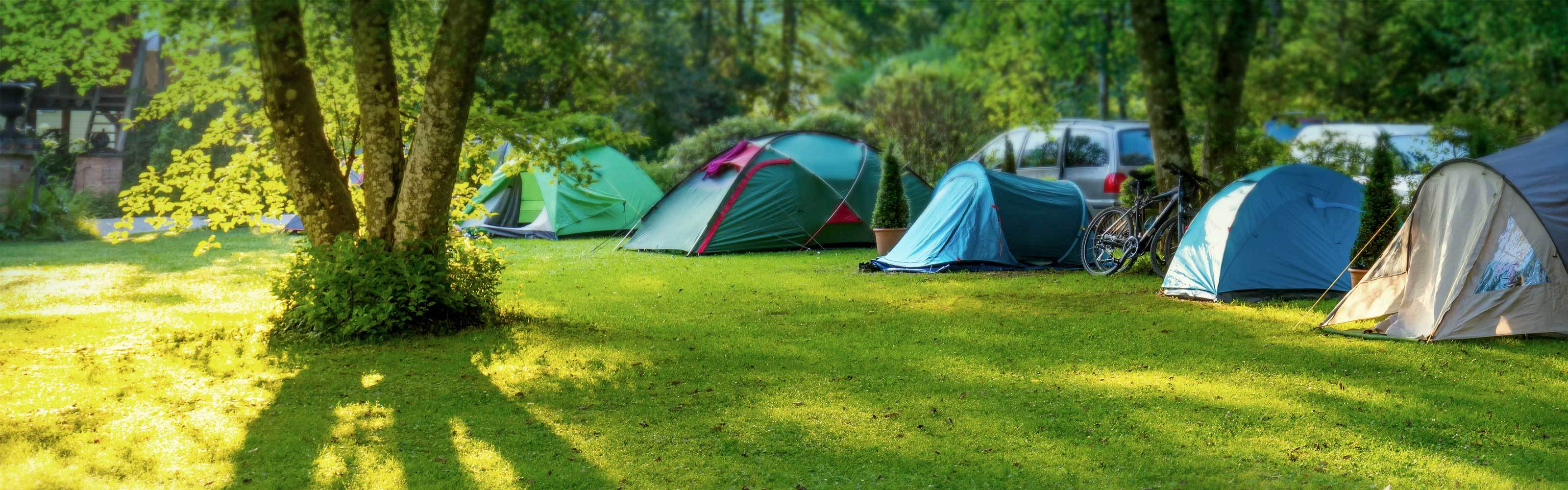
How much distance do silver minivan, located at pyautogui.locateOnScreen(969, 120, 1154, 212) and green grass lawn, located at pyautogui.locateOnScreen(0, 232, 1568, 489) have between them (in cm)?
499

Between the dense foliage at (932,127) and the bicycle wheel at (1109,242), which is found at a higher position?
the dense foliage at (932,127)

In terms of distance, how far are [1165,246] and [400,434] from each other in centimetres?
723

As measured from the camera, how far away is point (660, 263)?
463 inches

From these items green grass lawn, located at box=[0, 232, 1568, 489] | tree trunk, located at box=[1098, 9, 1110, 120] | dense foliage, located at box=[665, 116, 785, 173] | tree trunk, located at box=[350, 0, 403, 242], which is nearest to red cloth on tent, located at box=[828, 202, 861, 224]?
green grass lawn, located at box=[0, 232, 1568, 489]

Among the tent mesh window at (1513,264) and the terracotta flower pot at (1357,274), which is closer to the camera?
the tent mesh window at (1513,264)

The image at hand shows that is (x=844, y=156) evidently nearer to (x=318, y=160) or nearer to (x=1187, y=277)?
(x=1187, y=277)

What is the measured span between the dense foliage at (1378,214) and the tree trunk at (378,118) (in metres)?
6.20

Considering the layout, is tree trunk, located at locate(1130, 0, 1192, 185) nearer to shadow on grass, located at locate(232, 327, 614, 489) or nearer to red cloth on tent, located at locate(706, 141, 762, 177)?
red cloth on tent, located at locate(706, 141, 762, 177)

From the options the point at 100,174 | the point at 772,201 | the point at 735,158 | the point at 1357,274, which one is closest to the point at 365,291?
the point at 1357,274

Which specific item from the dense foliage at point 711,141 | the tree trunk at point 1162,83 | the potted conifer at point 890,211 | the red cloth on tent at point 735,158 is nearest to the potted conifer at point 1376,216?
the tree trunk at point 1162,83

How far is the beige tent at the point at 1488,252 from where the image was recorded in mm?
6383

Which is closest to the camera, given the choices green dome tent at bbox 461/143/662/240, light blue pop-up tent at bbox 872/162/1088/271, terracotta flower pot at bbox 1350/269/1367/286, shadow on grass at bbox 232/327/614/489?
shadow on grass at bbox 232/327/614/489

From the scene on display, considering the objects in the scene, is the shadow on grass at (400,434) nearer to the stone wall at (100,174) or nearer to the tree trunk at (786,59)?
the stone wall at (100,174)

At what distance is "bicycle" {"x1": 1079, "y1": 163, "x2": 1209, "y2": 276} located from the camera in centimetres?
963
